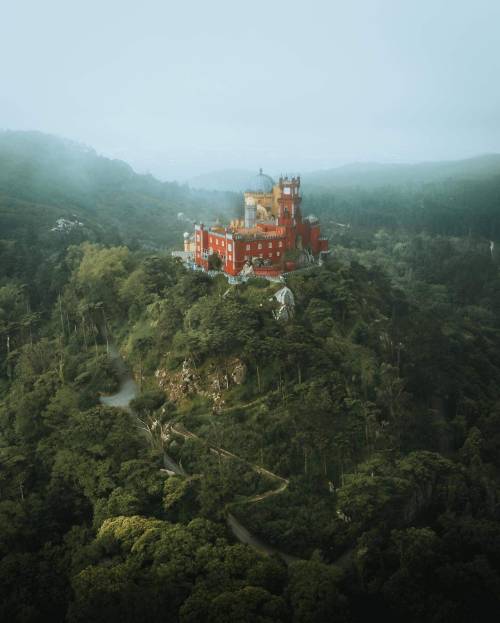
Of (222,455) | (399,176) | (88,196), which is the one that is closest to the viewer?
(222,455)

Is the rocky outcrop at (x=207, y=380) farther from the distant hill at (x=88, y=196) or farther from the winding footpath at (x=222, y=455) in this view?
the distant hill at (x=88, y=196)

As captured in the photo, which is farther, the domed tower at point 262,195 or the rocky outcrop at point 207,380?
the domed tower at point 262,195

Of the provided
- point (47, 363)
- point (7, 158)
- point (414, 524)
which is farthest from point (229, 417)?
point (7, 158)

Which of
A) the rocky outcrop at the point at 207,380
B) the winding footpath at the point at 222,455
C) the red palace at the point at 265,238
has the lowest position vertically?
the winding footpath at the point at 222,455

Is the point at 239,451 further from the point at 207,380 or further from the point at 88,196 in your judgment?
the point at 88,196

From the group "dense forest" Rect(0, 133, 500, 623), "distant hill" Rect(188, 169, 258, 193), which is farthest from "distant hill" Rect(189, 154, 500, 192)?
"dense forest" Rect(0, 133, 500, 623)

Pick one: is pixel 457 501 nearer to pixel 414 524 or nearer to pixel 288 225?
pixel 414 524

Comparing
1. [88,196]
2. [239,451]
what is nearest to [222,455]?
[239,451]

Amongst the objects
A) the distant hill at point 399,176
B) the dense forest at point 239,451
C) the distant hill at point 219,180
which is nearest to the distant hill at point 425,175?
the distant hill at point 399,176
